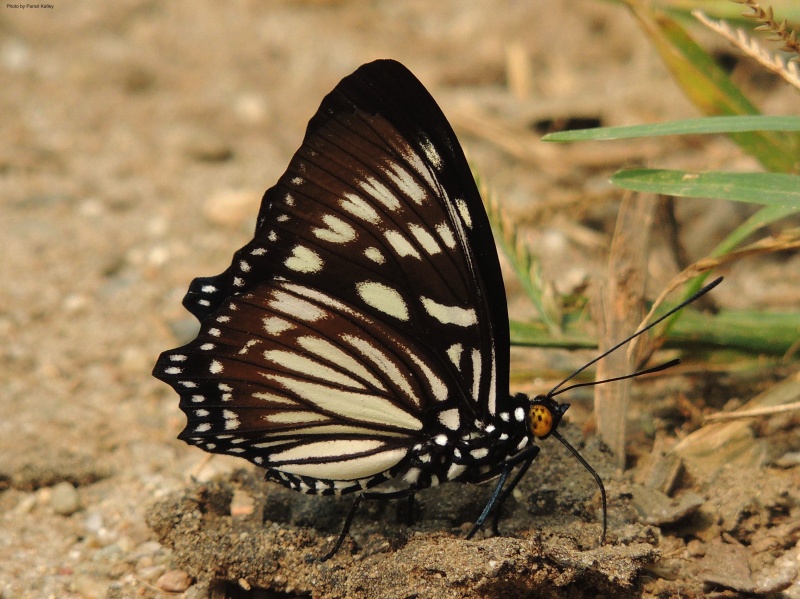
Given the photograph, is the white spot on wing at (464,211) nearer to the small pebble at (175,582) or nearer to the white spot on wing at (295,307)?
the white spot on wing at (295,307)

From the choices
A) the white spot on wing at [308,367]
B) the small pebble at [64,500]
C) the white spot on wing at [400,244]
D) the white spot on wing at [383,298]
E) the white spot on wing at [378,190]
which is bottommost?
the small pebble at [64,500]

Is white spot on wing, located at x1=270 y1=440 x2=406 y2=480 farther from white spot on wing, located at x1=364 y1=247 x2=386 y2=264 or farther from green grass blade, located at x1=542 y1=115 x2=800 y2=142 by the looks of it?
green grass blade, located at x1=542 y1=115 x2=800 y2=142

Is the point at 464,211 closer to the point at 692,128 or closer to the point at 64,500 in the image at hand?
the point at 692,128

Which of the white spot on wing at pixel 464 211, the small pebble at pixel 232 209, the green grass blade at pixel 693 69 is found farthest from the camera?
the small pebble at pixel 232 209

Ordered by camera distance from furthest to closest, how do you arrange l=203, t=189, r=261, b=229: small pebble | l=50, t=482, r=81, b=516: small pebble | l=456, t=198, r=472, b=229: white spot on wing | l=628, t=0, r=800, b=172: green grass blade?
l=203, t=189, r=261, b=229: small pebble → l=628, t=0, r=800, b=172: green grass blade → l=50, t=482, r=81, b=516: small pebble → l=456, t=198, r=472, b=229: white spot on wing

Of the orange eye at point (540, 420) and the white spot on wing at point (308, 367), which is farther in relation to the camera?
the white spot on wing at point (308, 367)

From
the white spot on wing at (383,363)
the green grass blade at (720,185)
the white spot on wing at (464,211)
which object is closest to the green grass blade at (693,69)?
the green grass blade at (720,185)

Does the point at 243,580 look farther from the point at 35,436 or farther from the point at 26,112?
the point at 26,112

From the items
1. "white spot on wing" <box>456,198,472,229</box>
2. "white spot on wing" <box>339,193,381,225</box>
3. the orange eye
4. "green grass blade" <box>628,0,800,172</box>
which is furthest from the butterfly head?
"green grass blade" <box>628,0,800,172</box>
